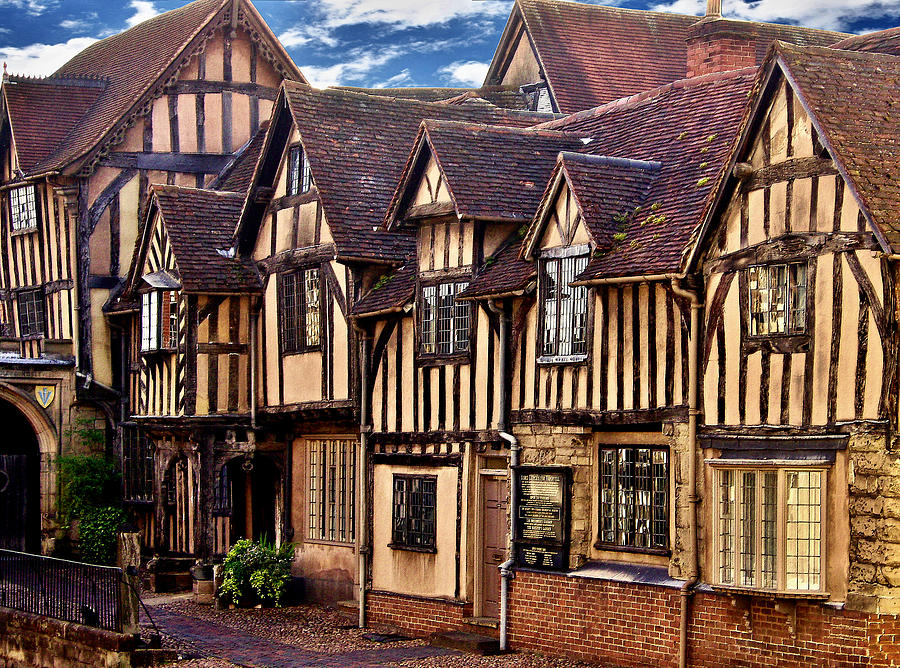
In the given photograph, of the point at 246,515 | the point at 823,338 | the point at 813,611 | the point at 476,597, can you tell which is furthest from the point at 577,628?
the point at 246,515

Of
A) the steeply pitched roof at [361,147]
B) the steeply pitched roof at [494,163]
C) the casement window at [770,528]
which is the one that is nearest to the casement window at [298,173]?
the steeply pitched roof at [361,147]

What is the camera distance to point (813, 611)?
15148 mm

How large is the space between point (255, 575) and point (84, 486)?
8.25 m

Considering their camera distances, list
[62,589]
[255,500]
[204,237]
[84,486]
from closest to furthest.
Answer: [62,589] → [204,237] → [255,500] → [84,486]

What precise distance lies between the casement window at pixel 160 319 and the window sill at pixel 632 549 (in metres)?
11.3

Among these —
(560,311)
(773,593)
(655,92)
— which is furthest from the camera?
(655,92)

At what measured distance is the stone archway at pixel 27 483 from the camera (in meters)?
31.3

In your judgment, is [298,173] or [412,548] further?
[298,173]

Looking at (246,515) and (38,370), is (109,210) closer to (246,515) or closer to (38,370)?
(38,370)

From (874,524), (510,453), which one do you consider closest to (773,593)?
(874,524)

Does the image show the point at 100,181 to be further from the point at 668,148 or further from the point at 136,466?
the point at 668,148

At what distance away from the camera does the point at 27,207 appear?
3322 cm

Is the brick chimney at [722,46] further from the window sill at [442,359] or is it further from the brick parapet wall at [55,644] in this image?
the brick parapet wall at [55,644]

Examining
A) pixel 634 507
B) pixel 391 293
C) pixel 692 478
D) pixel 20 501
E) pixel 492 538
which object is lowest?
pixel 20 501
